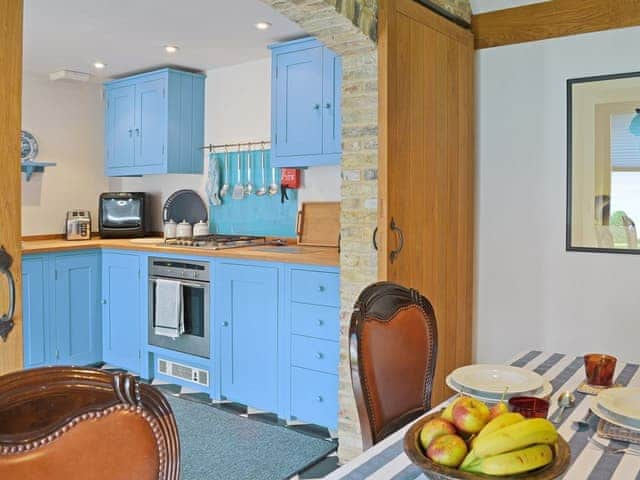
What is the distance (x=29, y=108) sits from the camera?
472cm

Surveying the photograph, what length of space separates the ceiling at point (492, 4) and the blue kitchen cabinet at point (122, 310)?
2.67 meters

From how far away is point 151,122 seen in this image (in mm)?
4664

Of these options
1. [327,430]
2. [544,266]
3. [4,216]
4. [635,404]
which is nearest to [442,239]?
[544,266]

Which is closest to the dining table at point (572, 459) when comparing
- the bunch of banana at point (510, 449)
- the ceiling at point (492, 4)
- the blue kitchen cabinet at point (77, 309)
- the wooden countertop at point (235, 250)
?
the bunch of banana at point (510, 449)

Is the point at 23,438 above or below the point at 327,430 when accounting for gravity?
above

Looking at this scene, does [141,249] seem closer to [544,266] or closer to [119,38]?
[119,38]

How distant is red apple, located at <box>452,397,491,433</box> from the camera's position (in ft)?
3.14

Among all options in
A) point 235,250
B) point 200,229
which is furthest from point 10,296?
point 200,229

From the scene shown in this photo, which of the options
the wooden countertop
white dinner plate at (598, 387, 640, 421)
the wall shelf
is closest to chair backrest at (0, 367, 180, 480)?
white dinner plate at (598, 387, 640, 421)

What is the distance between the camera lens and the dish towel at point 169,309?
3.85 metres

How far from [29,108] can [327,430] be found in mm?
3426

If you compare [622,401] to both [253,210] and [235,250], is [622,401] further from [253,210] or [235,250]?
[253,210]

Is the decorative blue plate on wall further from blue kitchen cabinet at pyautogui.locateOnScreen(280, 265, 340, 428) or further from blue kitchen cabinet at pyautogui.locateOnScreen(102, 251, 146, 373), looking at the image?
blue kitchen cabinet at pyautogui.locateOnScreen(280, 265, 340, 428)

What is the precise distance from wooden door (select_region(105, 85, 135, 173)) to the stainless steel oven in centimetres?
129
